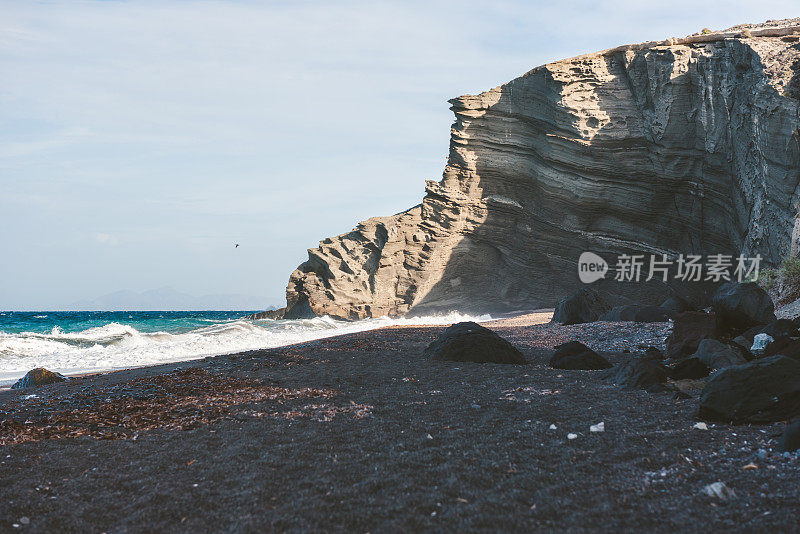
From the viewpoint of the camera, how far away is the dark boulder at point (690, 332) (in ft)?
31.9

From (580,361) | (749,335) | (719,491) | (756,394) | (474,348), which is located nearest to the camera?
(719,491)

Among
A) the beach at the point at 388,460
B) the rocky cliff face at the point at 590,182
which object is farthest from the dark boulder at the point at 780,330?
the rocky cliff face at the point at 590,182

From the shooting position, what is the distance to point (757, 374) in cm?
550

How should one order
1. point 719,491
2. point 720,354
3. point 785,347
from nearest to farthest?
point 719,491, point 785,347, point 720,354

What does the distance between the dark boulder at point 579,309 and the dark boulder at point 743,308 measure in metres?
7.02

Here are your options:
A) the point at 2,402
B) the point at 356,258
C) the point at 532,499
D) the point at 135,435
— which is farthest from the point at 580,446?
the point at 356,258

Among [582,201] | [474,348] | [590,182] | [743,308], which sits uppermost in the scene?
[590,182]

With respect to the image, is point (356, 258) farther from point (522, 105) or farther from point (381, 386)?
point (381, 386)

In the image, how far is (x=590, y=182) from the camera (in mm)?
29281

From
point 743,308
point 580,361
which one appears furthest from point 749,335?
point 580,361

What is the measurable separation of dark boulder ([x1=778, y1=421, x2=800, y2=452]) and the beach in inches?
7.3

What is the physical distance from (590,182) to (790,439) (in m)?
26.6

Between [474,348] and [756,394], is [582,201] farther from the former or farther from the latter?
[756,394]

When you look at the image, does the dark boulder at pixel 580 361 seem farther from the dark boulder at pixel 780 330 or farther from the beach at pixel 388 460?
the dark boulder at pixel 780 330
